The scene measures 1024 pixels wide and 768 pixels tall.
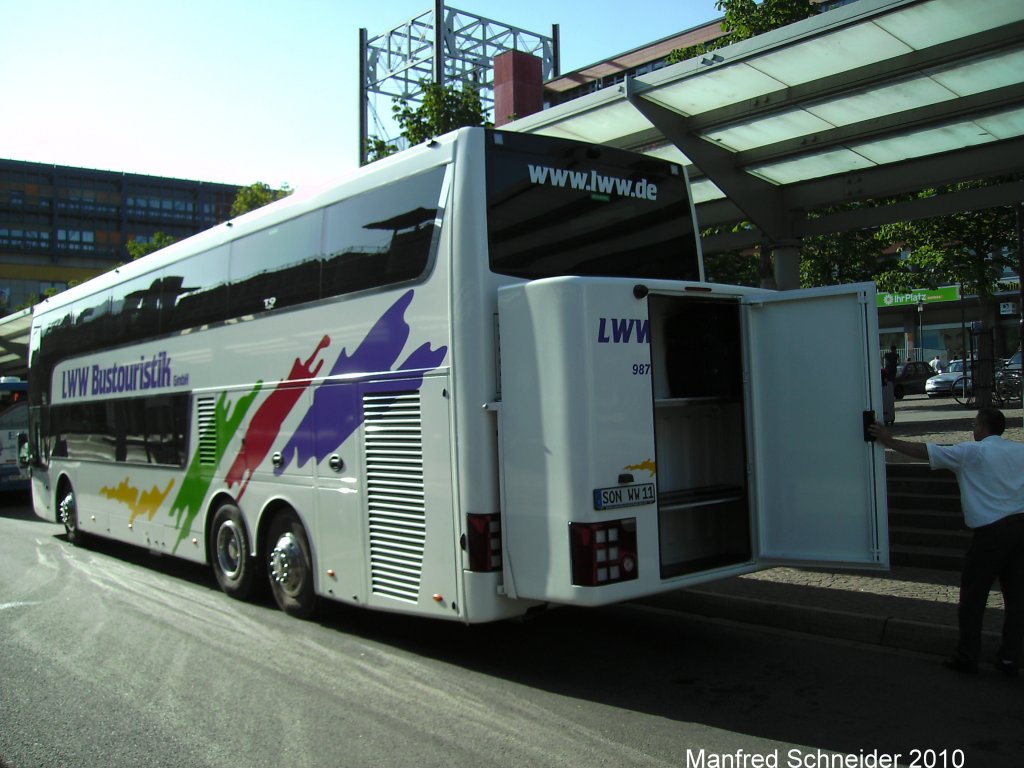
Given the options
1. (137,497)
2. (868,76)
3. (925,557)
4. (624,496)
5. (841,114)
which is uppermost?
(868,76)

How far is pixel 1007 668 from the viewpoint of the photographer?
220 inches

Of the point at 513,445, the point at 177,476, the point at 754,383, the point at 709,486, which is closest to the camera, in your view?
the point at 513,445

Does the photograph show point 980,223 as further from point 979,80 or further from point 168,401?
point 168,401

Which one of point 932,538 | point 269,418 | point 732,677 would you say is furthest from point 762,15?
point 732,677

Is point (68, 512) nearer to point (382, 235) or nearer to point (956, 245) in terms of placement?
point (382, 235)

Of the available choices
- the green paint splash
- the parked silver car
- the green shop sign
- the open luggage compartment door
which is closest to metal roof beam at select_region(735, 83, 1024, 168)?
the open luggage compartment door

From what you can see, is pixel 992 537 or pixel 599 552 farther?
pixel 992 537

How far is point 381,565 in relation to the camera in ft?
21.6

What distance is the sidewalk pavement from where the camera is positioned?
20.7 feet

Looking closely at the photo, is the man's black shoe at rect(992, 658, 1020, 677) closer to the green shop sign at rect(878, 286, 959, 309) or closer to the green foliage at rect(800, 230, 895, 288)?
the green foliage at rect(800, 230, 895, 288)

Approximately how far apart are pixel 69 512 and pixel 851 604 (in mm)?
11100

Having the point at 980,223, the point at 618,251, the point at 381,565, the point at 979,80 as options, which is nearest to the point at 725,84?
the point at 979,80

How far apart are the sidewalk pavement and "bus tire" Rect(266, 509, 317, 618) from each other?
9.99 ft

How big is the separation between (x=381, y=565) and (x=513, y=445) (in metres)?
1.67
